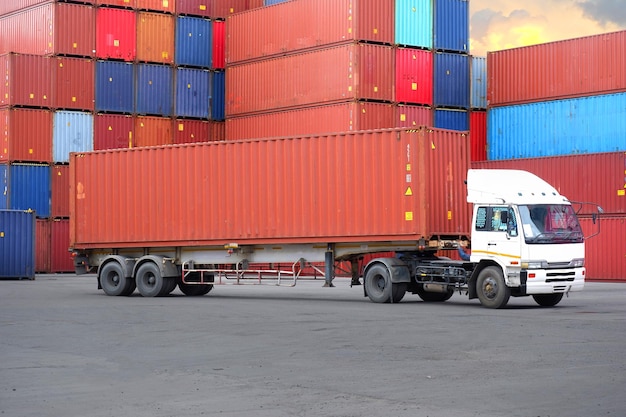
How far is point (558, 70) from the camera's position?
45.8 metres

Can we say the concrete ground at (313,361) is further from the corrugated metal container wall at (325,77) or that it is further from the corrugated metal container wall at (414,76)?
the corrugated metal container wall at (414,76)

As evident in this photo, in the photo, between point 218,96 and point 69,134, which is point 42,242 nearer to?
point 69,134

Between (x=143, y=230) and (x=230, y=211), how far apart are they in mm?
2960

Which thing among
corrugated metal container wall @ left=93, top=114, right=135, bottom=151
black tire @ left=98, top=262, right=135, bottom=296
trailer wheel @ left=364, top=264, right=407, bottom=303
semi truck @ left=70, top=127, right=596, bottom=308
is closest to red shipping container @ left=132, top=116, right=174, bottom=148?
corrugated metal container wall @ left=93, top=114, right=135, bottom=151

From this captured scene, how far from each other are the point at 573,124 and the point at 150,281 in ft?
70.7

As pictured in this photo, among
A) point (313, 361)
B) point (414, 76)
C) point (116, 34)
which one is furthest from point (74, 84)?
point (313, 361)

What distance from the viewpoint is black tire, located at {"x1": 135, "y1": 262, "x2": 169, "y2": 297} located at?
29.8 metres

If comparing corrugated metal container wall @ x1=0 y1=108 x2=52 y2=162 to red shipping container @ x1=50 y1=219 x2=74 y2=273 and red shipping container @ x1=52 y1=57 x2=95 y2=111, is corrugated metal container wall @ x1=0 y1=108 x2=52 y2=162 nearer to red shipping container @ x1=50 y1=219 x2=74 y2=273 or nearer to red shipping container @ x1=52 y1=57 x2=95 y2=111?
red shipping container @ x1=52 y1=57 x2=95 y2=111

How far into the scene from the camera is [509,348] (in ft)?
50.0

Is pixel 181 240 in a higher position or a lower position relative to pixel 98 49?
lower

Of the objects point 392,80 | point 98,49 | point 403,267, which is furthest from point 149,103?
point 403,267

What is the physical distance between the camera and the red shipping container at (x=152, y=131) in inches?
2076

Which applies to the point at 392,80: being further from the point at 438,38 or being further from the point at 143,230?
the point at 143,230

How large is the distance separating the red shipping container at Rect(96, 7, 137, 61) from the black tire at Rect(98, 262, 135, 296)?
23.4 m
